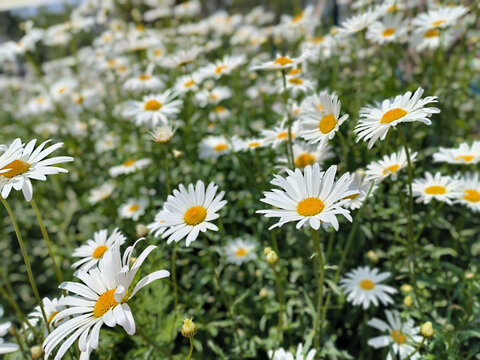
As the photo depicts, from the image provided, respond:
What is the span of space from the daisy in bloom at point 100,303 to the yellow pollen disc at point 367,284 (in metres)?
1.15

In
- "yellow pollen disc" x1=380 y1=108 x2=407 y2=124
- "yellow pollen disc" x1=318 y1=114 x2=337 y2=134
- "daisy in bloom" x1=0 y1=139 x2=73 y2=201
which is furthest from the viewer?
"yellow pollen disc" x1=318 y1=114 x2=337 y2=134

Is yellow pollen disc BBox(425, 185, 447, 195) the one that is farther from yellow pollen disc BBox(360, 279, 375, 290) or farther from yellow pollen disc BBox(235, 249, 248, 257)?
yellow pollen disc BBox(235, 249, 248, 257)

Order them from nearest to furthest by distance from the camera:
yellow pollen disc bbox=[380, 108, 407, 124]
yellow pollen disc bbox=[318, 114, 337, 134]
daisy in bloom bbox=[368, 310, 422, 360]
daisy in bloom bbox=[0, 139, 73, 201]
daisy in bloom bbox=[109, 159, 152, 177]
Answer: daisy in bloom bbox=[0, 139, 73, 201] < yellow pollen disc bbox=[380, 108, 407, 124] < yellow pollen disc bbox=[318, 114, 337, 134] < daisy in bloom bbox=[368, 310, 422, 360] < daisy in bloom bbox=[109, 159, 152, 177]

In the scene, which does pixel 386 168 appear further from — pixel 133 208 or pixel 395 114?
pixel 133 208

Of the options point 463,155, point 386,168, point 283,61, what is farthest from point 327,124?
point 463,155

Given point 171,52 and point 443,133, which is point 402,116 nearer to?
point 443,133

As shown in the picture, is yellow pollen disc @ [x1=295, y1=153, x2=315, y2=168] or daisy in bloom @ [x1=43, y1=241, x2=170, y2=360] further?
yellow pollen disc @ [x1=295, y1=153, x2=315, y2=168]

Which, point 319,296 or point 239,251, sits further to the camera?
point 239,251

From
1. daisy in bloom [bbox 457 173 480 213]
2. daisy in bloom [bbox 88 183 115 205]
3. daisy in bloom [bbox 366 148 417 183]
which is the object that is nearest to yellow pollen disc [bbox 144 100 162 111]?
daisy in bloom [bbox 88 183 115 205]

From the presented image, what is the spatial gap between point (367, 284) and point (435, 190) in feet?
1.77

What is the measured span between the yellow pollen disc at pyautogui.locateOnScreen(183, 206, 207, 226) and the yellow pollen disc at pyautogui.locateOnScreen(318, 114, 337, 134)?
0.55 meters

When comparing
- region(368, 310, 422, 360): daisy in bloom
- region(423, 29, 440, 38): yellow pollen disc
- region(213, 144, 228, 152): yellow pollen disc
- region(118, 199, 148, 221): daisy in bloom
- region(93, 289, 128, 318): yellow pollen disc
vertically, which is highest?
region(423, 29, 440, 38): yellow pollen disc

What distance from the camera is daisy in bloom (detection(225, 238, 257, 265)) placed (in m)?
2.28

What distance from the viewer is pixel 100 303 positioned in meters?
1.17
